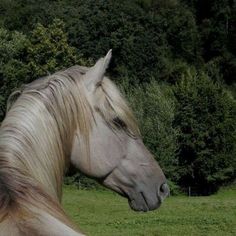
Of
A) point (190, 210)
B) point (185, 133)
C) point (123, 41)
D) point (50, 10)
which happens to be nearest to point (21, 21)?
point (50, 10)

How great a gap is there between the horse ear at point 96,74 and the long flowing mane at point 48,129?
0.02m

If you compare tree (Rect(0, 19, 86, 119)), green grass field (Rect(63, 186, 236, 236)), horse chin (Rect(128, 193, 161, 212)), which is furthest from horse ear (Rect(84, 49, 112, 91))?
tree (Rect(0, 19, 86, 119))

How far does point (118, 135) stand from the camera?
8.05 feet

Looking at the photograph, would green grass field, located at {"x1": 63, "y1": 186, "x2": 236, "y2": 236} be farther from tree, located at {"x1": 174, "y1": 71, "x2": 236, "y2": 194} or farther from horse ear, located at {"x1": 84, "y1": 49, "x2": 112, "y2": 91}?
tree, located at {"x1": 174, "y1": 71, "x2": 236, "y2": 194}

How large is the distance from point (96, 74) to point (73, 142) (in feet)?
0.83

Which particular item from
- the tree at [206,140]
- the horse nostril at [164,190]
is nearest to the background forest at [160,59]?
the tree at [206,140]

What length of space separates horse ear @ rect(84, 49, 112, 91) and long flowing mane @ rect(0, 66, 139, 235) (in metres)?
0.02

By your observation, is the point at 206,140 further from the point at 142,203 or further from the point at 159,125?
the point at 142,203

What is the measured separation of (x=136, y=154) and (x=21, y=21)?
131ft

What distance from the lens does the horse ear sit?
2385 mm

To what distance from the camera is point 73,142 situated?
2.35 metres

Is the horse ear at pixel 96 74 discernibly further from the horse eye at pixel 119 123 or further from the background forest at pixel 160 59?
the background forest at pixel 160 59

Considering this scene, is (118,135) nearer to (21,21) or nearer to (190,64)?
(21,21)

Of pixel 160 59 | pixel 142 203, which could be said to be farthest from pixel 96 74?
pixel 160 59
